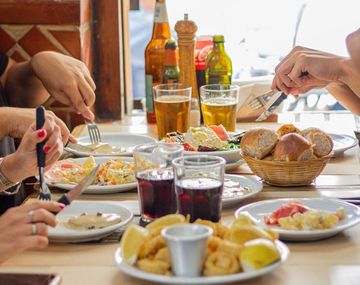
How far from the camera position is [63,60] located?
2.13 m

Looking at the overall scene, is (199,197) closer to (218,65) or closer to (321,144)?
(321,144)

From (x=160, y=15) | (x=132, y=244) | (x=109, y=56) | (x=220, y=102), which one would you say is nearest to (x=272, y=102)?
(x=220, y=102)

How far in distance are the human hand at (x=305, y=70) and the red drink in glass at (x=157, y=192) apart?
0.57 metres

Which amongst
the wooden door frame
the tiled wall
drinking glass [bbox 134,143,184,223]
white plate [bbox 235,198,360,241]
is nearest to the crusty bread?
white plate [bbox 235,198,360,241]

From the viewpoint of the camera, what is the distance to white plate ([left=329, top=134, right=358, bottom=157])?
1.97 meters

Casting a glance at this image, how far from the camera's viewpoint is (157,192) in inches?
56.1

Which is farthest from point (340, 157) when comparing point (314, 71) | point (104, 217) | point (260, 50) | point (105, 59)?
point (260, 50)

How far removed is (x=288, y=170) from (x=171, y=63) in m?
0.78

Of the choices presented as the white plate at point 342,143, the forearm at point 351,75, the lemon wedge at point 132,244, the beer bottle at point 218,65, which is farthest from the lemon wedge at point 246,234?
the beer bottle at point 218,65

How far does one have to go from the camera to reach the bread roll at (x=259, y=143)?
1698 millimetres

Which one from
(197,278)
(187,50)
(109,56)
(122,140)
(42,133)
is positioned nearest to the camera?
(197,278)

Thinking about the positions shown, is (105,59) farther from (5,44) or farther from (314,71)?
(314,71)

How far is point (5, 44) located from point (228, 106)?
83 centimetres

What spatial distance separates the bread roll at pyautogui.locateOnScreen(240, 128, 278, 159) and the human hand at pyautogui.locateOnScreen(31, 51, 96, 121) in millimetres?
476
